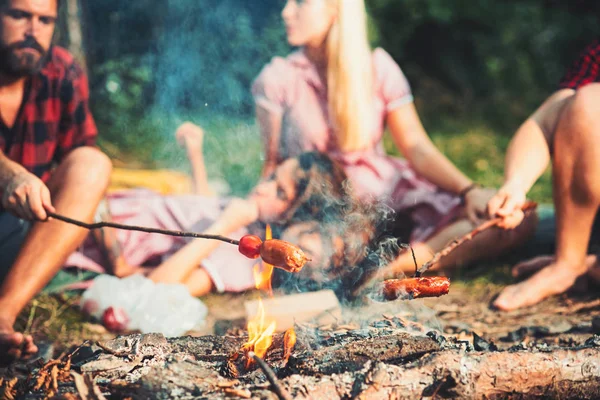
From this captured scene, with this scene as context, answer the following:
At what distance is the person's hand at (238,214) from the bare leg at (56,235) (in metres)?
0.78

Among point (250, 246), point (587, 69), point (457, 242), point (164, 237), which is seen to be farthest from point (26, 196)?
point (587, 69)

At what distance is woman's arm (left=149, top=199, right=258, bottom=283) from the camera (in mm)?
3459

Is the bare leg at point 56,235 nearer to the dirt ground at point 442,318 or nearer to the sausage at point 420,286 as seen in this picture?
the dirt ground at point 442,318

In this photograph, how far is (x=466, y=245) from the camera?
12.5 ft

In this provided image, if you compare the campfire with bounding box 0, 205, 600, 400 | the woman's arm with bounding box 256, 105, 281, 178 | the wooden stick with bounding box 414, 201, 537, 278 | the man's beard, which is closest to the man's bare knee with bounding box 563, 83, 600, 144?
the wooden stick with bounding box 414, 201, 537, 278

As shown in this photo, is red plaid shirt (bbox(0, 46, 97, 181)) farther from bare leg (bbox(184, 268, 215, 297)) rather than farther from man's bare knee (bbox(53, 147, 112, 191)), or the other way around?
bare leg (bbox(184, 268, 215, 297))

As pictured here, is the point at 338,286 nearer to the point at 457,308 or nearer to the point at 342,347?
the point at 457,308

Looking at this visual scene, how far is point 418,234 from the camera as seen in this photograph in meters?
3.93

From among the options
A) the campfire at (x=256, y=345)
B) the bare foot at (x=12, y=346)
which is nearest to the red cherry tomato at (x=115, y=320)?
the bare foot at (x=12, y=346)

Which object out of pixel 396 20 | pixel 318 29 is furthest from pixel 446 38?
pixel 318 29

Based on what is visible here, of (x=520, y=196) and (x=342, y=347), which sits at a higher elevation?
(x=520, y=196)

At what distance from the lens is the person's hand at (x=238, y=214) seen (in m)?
3.68

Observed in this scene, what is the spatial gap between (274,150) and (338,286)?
1184 millimetres

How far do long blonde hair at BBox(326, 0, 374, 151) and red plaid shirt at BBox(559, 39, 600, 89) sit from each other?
1.16 m
